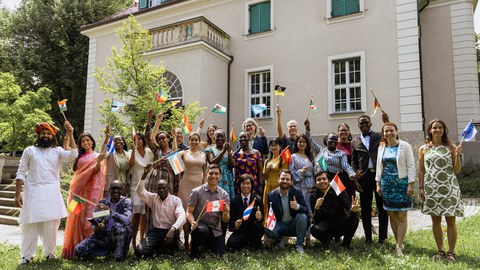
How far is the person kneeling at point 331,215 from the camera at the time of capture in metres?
5.16

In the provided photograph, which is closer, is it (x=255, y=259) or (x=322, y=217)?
(x=255, y=259)

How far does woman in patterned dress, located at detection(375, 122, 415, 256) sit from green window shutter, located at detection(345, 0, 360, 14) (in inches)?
358

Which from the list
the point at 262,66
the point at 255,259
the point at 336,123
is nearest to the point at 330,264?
the point at 255,259

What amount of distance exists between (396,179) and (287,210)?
64.1 inches

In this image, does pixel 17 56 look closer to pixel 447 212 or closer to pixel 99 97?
pixel 99 97

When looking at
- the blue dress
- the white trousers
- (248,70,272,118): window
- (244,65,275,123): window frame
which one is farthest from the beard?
(248,70,272,118): window

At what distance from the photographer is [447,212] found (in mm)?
4461

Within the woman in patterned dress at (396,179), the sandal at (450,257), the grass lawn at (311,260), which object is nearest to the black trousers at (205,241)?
the grass lawn at (311,260)

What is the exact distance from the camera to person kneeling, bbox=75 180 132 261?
15.8 ft

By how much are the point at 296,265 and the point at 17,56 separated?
23.6 meters

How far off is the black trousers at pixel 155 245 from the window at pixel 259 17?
35.8 ft

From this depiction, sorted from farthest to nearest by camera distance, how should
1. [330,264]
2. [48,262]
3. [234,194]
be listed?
[234,194]
[48,262]
[330,264]

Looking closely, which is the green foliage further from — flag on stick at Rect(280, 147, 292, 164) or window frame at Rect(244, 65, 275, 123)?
flag on stick at Rect(280, 147, 292, 164)

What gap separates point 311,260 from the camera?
4.47 metres
